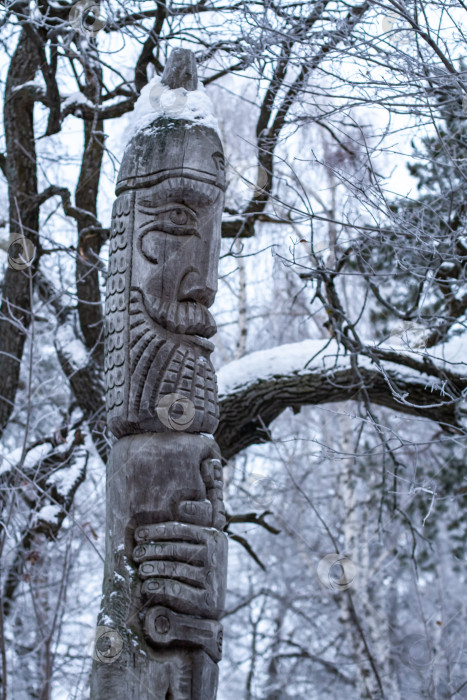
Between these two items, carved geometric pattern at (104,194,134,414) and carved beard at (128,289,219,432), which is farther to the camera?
carved geometric pattern at (104,194,134,414)

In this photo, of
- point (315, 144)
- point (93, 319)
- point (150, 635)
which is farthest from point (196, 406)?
point (315, 144)

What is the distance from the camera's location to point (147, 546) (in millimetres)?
4609

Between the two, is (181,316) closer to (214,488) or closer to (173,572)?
(214,488)

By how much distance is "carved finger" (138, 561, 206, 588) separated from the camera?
454 cm

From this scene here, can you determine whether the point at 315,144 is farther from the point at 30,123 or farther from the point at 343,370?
the point at 343,370
